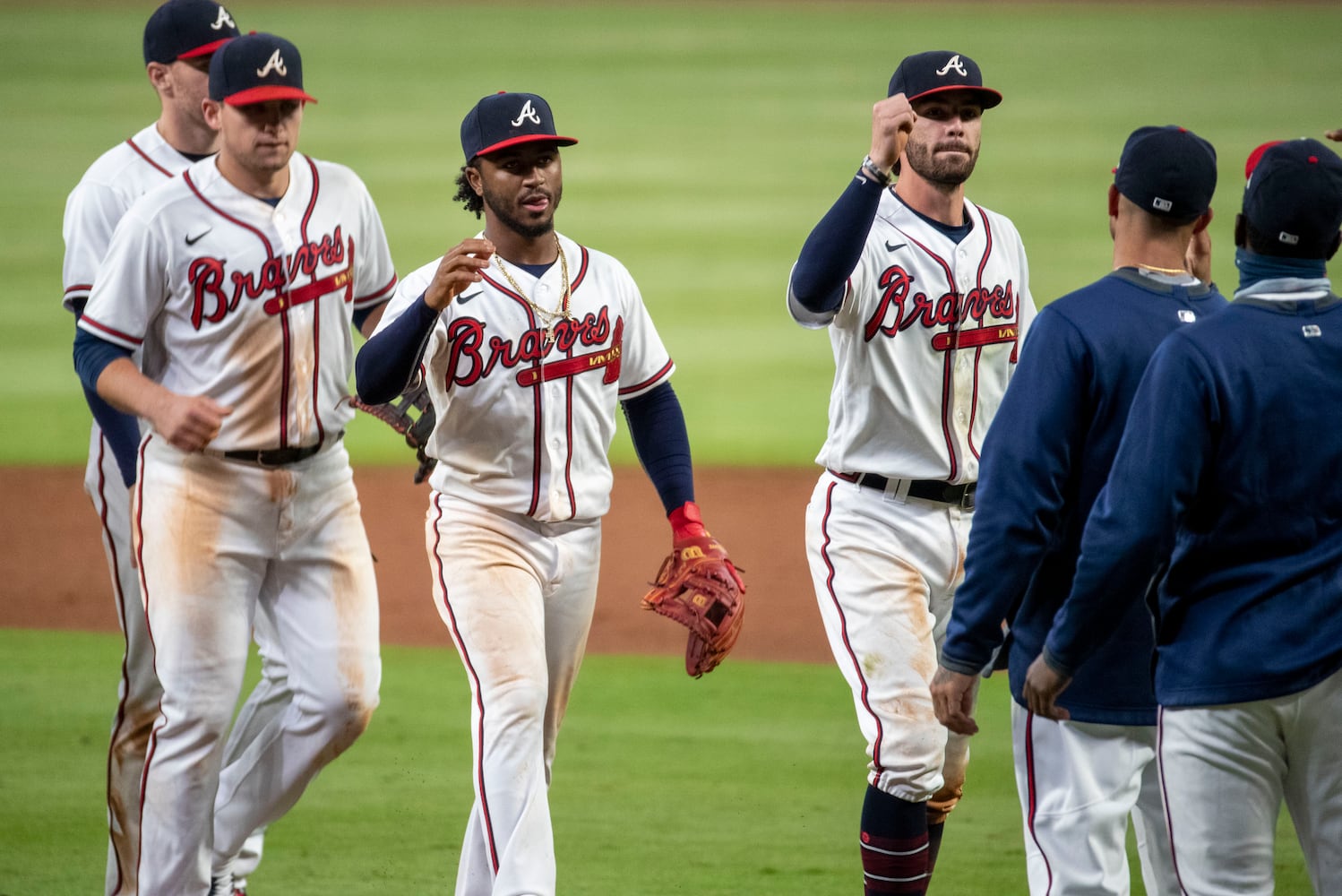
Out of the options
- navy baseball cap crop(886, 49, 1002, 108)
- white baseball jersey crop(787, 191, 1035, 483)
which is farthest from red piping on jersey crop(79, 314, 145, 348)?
navy baseball cap crop(886, 49, 1002, 108)

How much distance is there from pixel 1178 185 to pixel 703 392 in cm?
964

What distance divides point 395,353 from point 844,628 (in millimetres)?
1276

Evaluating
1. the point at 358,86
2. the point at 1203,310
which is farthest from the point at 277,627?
the point at 358,86

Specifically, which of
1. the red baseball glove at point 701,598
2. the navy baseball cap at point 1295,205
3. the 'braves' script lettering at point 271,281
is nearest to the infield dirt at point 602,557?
the red baseball glove at point 701,598

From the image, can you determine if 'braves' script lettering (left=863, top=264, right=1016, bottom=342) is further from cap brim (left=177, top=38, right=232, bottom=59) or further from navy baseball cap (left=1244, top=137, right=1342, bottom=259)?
cap brim (left=177, top=38, right=232, bottom=59)

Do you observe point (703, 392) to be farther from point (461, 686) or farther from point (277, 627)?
point (277, 627)

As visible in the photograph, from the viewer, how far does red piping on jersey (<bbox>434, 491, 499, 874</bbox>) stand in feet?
11.5

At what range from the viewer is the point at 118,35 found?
69.0 feet

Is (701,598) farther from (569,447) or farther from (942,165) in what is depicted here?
(942,165)

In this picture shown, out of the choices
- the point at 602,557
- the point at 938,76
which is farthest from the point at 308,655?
the point at 602,557

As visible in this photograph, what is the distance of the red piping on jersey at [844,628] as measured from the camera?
377cm

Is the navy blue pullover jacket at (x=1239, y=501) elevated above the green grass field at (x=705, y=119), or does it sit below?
above

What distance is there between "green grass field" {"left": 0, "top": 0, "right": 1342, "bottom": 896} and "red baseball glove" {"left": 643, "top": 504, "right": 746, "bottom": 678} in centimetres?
74

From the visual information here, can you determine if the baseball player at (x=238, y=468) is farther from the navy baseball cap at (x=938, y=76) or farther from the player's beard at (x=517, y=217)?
the navy baseball cap at (x=938, y=76)
